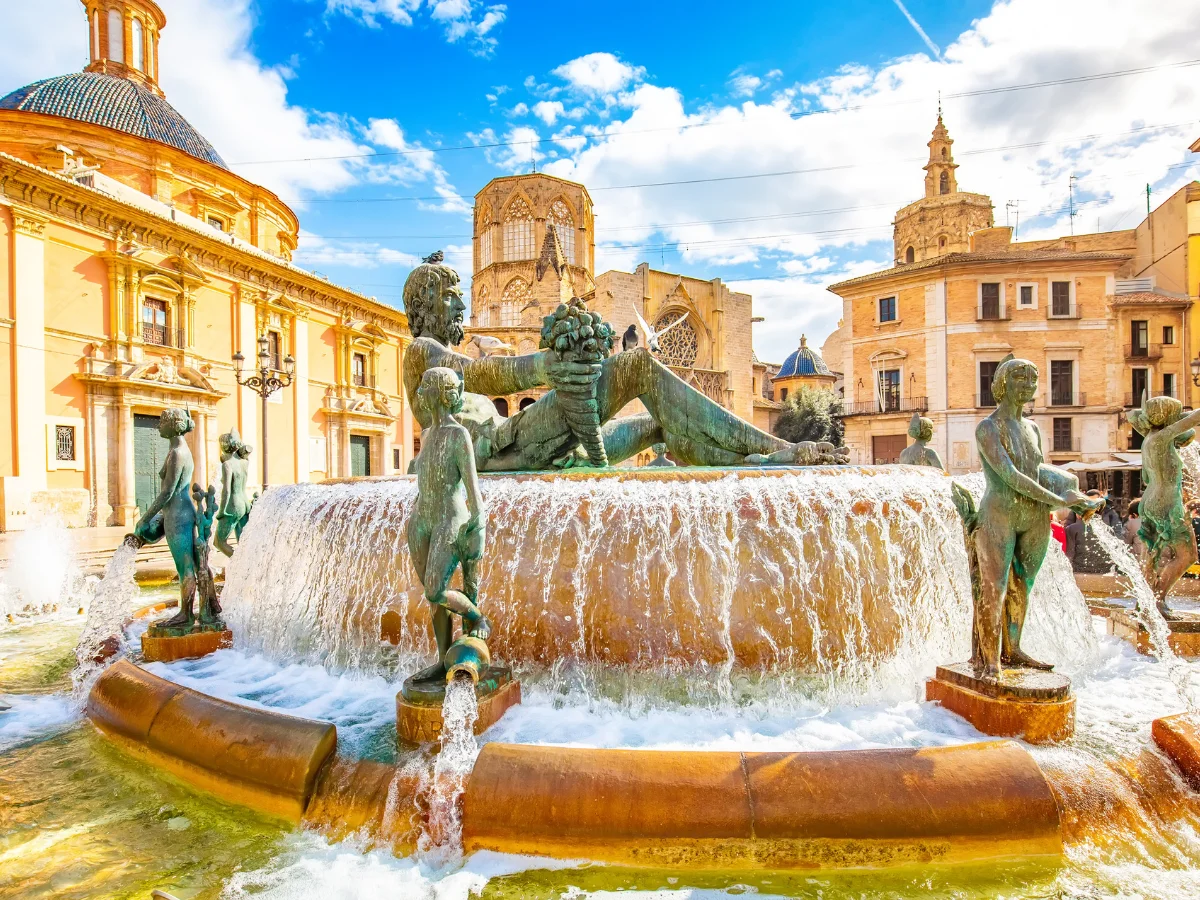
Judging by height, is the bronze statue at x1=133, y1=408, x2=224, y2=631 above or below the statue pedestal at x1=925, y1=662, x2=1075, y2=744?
above

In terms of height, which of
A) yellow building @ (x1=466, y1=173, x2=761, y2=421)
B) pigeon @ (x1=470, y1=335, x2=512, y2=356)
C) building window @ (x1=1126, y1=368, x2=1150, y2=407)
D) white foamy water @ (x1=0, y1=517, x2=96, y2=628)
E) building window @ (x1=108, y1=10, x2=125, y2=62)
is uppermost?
building window @ (x1=108, y1=10, x2=125, y2=62)

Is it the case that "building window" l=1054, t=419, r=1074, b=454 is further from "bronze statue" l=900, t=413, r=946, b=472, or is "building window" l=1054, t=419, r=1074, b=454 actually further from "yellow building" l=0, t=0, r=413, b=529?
"yellow building" l=0, t=0, r=413, b=529

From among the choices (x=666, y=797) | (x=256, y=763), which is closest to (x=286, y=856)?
(x=256, y=763)

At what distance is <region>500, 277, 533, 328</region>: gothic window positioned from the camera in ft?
163

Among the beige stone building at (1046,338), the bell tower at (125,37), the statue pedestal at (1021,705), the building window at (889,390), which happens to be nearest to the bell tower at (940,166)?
the beige stone building at (1046,338)

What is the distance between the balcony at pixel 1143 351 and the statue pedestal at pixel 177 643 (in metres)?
35.7

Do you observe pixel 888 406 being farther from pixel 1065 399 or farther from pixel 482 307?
pixel 482 307

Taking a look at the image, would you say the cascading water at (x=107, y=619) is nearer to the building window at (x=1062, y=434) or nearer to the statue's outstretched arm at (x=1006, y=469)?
the statue's outstretched arm at (x=1006, y=469)

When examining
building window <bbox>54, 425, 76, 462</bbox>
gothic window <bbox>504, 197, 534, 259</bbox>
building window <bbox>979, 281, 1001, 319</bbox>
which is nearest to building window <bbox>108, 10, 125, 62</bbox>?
Answer: building window <bbox>54, 425, 76, 462</bbox>

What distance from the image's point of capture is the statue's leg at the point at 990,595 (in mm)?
3141

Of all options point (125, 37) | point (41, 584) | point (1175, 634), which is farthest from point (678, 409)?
point (125, 37)

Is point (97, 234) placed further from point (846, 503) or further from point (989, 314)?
point (989, 314)

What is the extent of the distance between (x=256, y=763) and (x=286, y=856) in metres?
0.41

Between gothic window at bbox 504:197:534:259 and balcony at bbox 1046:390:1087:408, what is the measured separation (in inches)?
1430
